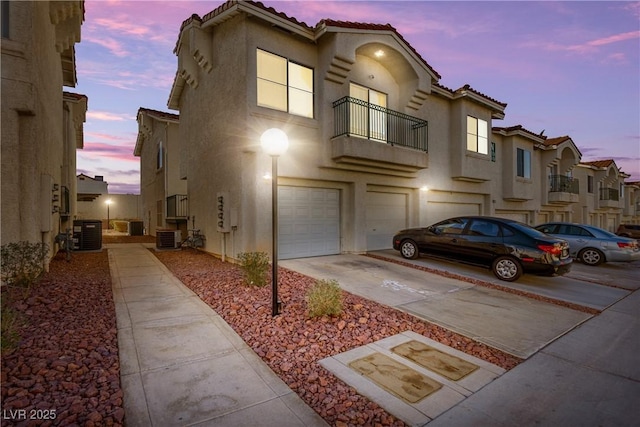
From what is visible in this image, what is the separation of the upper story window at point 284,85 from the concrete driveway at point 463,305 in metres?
4.94

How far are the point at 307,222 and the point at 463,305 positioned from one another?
5.54 m

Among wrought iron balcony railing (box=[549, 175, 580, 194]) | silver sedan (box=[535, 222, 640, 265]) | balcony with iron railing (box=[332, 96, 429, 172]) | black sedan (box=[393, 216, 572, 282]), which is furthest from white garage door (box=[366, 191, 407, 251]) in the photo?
wrought iron balcony railing (box=[549, 175, 580, 194])

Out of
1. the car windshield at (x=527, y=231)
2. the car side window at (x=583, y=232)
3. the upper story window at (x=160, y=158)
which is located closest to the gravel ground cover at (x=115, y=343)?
the car windshield at (x=527, y=231)

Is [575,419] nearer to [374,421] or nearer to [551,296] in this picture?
[374,421]

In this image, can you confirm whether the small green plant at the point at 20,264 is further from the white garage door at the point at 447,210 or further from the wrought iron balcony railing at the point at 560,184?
the wrought iron balcony railing at the point at 560,184

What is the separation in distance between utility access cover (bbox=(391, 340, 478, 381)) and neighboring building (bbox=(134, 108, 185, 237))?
42.7ft

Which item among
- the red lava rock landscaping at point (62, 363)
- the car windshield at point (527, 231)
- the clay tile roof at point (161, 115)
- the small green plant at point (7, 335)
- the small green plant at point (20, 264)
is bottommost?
the red lava rock landscaping at point (62, 363)

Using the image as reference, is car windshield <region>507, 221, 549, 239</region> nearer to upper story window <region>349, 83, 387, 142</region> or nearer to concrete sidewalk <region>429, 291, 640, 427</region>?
concrete sidewalk <region>429, 291, 640, 427</region>

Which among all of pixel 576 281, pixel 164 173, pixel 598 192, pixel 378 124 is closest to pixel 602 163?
pixel 598 192

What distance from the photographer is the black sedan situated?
7.40 m

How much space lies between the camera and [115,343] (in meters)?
3.77

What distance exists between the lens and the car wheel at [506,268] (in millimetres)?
7664

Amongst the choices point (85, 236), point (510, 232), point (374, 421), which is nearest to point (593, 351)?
point (374, 421)

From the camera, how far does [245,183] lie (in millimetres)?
8688
